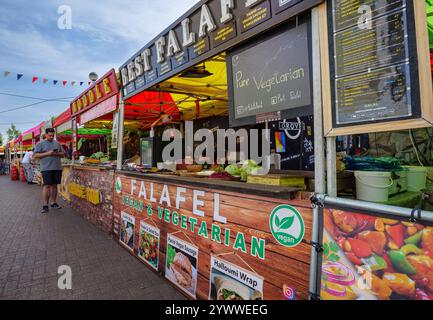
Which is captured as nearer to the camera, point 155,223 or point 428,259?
point 428,259

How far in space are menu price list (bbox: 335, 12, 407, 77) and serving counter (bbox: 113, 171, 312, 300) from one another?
0.95 m

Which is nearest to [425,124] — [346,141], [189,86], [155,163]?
[155,163]

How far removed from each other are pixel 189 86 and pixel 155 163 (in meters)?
1.78

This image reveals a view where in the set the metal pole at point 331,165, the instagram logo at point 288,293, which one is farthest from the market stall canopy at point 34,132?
the metal pole at point 331,165

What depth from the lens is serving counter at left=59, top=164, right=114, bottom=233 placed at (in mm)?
5449

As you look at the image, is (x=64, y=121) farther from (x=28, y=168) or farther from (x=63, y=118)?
(x=28, y=168)

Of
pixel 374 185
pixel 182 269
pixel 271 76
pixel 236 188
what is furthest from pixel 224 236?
pixel 271 76

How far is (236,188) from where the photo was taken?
2477 millimetres

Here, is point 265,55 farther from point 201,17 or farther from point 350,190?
point 350,190

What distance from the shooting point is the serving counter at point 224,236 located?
201 cm

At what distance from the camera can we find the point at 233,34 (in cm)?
262

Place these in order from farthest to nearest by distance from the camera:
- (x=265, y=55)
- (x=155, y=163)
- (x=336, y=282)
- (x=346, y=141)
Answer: (x=346, y=141) < (x=155, y=163) < (x=265, y=55) < (x=336, y=282)

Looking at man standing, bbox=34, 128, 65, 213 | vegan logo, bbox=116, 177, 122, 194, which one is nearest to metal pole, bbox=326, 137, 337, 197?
vegan logo, bbox=116, 177, 122, 194

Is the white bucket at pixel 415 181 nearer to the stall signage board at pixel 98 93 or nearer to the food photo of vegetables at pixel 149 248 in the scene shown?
the food photo of vegetables at pixel 149 248
